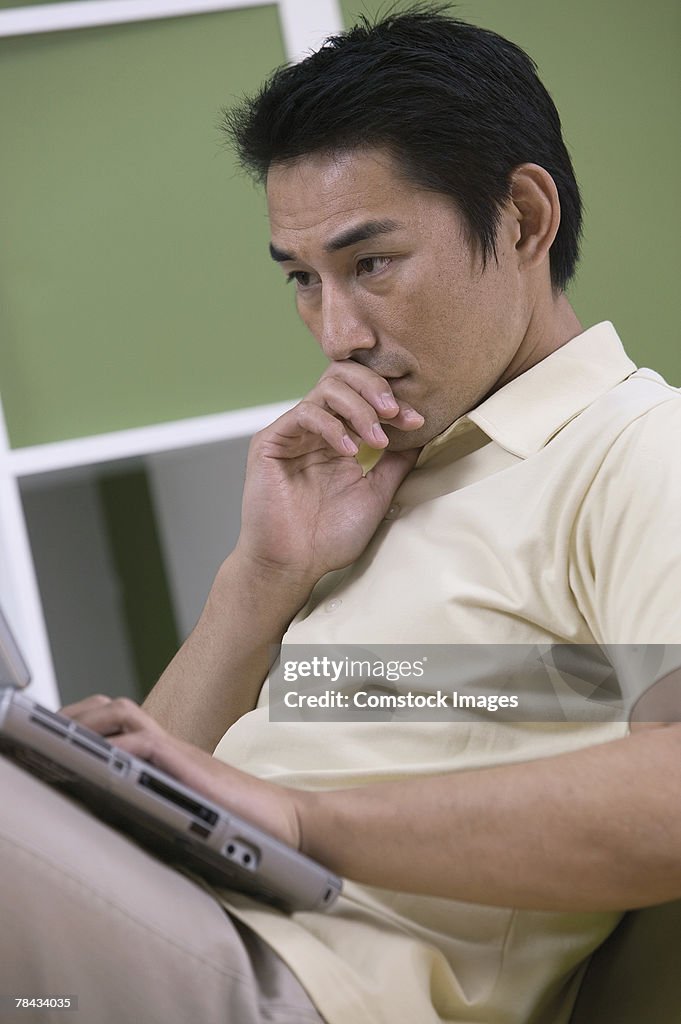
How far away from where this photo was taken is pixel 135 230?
8.78 feet

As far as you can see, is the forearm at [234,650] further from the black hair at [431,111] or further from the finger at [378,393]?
the black hair at [431,111]

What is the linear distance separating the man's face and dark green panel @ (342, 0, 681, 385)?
160cm

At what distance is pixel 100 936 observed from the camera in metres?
0.77

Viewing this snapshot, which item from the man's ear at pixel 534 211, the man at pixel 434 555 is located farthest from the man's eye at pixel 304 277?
the man's ear at pixel 534 211

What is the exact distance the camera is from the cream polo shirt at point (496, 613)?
2.98 feet

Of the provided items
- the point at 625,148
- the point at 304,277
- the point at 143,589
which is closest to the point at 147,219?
the point at 143,589

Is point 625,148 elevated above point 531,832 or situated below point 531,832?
above

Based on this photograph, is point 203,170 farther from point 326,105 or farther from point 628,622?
point 628,622

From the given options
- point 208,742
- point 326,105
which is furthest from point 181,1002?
point 326,105

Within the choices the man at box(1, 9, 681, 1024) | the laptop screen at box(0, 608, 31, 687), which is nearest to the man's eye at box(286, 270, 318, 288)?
the man at box(1, 9, 681, 1024)

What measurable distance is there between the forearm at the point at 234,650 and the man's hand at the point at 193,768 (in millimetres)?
443

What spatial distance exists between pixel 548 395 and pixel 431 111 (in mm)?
333

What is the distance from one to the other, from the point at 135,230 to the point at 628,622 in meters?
2.01

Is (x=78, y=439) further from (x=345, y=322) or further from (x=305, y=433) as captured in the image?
(x=345, y=322)
